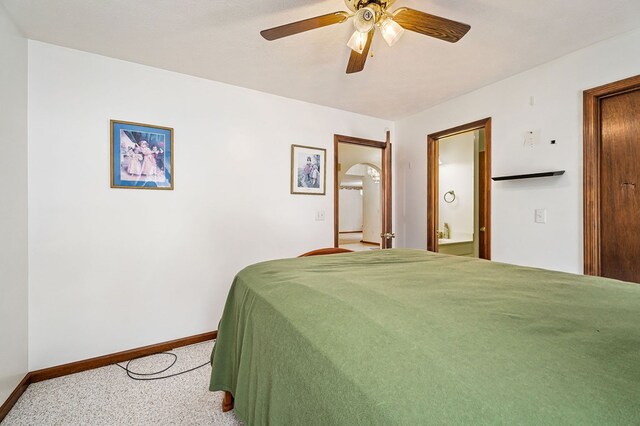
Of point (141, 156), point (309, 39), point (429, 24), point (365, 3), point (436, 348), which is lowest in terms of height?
point (436, 348)

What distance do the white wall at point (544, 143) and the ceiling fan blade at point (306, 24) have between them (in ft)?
6.50

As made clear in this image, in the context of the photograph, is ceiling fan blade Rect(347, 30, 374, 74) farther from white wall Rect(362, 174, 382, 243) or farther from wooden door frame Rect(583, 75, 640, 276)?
white wall Rect(362, 174, 382, 243)

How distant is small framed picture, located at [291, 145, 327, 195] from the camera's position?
3.11 m

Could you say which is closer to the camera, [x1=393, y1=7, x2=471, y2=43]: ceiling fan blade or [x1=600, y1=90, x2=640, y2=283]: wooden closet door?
[x1=393, y1=7, x2=471, y2=43]: ceiling fan blade

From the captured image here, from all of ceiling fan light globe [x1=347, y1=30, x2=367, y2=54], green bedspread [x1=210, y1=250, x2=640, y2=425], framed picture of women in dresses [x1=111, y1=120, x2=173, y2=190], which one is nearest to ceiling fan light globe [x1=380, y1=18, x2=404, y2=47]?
ceiling fan light globe [x1=347, y1=30, x2=367, y2=54]

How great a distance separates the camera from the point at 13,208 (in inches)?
69.6

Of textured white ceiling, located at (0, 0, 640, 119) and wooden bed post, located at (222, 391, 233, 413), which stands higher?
textured white ceiling, located at (0, 0, 640, 119)

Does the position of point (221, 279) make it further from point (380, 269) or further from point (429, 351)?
point (429, 351)

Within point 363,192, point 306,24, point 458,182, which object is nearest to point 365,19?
point 306,24

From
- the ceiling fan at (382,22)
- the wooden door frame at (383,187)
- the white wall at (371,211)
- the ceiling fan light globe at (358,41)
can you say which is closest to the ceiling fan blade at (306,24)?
the ceiling fan at (382,22)

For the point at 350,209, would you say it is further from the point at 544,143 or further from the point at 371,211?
the point at 544,143

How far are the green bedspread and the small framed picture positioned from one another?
1.87 m

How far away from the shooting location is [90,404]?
1.73 m

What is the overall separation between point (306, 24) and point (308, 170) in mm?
1806
